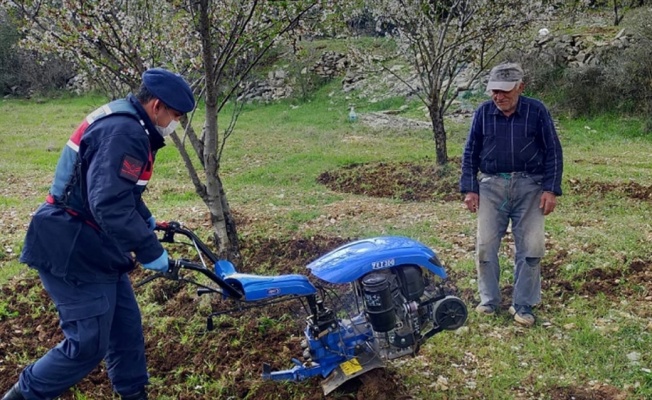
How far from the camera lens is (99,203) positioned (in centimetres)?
289

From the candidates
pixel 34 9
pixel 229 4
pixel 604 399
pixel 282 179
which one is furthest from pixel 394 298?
pixel 282 179

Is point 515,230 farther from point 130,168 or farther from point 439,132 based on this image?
point 439,132

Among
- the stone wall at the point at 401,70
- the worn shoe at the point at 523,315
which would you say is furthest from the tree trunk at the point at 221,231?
the stone wall at the point at 401,70

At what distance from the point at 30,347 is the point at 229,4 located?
344cm

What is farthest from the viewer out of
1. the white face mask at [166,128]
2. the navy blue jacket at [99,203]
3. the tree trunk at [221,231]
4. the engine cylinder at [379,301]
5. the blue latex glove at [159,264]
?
the tree trunk at [221,231]

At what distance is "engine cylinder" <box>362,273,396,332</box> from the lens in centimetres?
345

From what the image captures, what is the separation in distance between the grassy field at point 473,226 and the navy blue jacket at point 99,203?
211cm

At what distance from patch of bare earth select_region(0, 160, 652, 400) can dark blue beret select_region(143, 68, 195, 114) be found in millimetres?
1941

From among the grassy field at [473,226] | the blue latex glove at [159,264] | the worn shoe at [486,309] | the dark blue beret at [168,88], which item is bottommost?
the grassy field at [473,226]

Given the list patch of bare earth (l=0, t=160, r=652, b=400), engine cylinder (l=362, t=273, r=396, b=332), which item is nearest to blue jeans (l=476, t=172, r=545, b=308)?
patch of bare earth (l=0, t=160, r=652, b=400)

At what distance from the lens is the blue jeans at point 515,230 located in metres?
4.60

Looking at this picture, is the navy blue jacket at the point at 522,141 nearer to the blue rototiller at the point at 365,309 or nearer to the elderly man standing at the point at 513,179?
the elderly man standing at the point at 513,179

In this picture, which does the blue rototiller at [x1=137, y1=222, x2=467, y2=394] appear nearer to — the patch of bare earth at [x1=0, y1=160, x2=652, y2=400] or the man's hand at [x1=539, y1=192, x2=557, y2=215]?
the patch of bare earth at [x1=0, y1=160, x2=652, y2=400]

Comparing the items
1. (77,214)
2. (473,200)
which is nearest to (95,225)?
(77,214)
